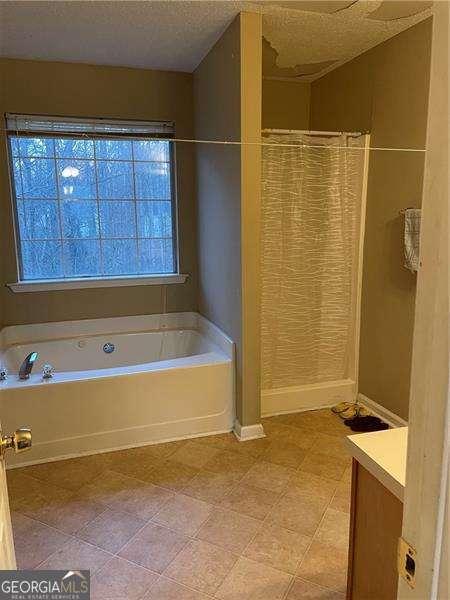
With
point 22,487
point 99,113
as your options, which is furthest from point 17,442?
point 99,113

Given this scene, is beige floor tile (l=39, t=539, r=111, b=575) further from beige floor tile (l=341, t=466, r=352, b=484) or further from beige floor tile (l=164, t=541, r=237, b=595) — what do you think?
beige floor tile (l=341, t=466, r=352, b=484)

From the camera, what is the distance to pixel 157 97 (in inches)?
136

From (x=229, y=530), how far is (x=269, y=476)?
47cm

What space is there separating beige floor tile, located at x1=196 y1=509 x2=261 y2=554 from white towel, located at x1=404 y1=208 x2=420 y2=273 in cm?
167

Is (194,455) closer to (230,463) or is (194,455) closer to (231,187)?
(230,463)

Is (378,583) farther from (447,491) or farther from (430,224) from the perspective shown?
(430,224)

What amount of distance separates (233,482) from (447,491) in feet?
6.53

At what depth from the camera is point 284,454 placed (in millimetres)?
2670

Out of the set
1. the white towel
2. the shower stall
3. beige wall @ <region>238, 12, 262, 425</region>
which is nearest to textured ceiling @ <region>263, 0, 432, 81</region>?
beige wall @ <region>238, 12, 262, 425</region>

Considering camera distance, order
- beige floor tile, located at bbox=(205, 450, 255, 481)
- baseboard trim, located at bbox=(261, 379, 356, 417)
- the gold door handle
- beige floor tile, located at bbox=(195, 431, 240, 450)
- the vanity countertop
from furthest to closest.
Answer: baseboard trim, located at bbox=(261, 379, 356, 417) < beige floor tile, located at bbox=(195, 431, 240, 450) < beige floor tile, located at bbox=(205, 450, 255, 481) < the vanity countertop < the gold door handle

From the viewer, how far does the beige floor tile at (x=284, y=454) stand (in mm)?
2584

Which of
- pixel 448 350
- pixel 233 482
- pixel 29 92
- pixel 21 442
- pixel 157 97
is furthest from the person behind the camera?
pixel 157 97

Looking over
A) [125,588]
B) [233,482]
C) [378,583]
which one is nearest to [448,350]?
[378,583]

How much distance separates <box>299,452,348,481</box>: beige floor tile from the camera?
246 cm
